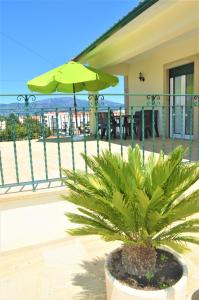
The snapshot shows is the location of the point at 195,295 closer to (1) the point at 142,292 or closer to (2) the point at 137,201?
(1) the point at 142,292

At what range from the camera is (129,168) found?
1719 millimetres

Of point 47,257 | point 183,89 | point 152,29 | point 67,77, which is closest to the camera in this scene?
point 47,257

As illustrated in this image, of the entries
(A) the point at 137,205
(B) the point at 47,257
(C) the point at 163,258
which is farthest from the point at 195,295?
(B) the point at 47,257

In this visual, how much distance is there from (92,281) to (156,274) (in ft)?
2.49

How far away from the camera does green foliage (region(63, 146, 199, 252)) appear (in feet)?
5.30

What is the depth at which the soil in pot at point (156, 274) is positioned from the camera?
170 cm

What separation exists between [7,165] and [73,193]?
352 cm

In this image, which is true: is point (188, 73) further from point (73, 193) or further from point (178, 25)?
point (73, 193)

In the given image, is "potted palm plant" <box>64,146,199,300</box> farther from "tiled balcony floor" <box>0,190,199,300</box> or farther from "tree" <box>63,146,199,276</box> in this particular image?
"tiled balcony floor" <box>0,190,199,300</box>

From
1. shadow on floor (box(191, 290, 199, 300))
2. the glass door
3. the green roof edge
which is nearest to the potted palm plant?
shadow on floor (box(191, 290, 199, 300))

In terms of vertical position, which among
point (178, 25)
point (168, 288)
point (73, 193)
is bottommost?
point (168, 288)

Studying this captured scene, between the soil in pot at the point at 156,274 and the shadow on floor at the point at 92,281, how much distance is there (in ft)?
1.38

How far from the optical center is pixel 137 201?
1625mm

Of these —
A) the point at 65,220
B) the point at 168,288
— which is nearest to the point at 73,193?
the point at 168,288
